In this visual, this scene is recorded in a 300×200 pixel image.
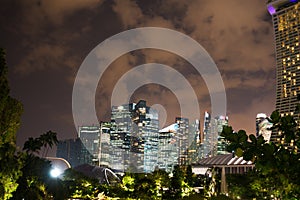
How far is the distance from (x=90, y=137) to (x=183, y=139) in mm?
25809

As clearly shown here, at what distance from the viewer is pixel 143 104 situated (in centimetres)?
8550

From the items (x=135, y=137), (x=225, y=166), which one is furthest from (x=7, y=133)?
(x=135, y=137)

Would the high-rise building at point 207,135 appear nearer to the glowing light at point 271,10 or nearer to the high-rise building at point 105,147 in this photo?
the high-rise building at point 105,147

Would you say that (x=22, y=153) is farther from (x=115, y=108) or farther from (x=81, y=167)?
(x=115, y=108)

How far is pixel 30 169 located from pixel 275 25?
64.1 meters

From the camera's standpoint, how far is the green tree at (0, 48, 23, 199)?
6.45 meters

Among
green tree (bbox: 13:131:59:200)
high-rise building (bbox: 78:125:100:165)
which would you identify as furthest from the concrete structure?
Result: high-rise building (bbox: 78:125:100:165)

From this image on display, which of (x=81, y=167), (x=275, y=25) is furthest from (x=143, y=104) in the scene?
(x=81, y=167)

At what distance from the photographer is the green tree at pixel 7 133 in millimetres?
6445

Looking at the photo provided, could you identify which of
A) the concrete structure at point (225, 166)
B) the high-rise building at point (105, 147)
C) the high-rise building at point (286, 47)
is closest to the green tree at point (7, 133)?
the concrete structure at point (225, 166)

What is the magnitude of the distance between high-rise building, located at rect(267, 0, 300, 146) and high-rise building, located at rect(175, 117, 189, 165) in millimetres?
35649

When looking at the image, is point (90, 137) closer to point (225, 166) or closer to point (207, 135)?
point (207, 135)

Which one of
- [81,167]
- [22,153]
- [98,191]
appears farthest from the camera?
[81,167]

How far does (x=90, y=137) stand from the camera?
98312mm
